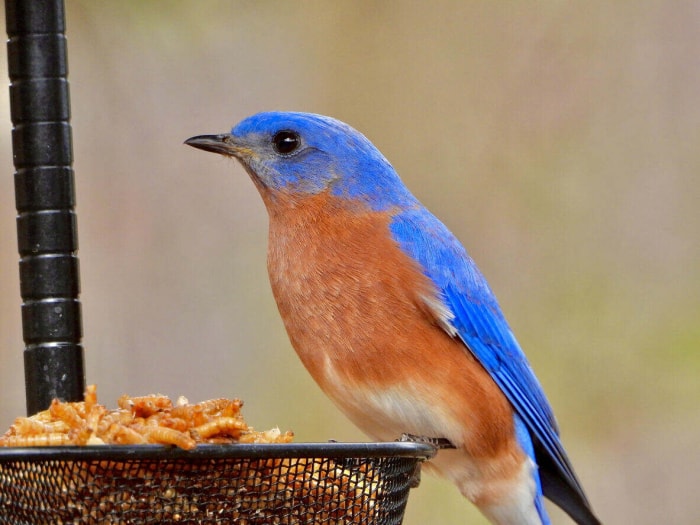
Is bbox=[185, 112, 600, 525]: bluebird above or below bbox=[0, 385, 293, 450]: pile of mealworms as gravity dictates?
above

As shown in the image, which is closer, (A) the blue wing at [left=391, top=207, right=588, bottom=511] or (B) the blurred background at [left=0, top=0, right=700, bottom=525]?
(A) the blue wing at [left=391, top=207, right=588, bottom=511]

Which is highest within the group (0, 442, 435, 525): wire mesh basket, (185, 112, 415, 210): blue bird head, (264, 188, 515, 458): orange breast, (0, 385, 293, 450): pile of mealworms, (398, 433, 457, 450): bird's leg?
(185, 112, 415, 210): blue bird head

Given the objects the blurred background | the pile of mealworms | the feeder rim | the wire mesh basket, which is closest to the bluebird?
the pile of mealworms

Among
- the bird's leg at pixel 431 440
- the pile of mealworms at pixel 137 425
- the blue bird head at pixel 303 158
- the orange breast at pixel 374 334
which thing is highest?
the blue bird head at pixel 303 158

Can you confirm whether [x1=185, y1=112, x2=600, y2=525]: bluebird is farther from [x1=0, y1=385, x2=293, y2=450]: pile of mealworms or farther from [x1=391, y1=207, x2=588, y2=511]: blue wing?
[x1=0, y1=385, x2=293, y2=450]: pile of mealworms

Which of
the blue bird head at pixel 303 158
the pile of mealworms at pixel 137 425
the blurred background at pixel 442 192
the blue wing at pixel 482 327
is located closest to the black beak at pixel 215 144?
the blue bird head at pixel 303 158

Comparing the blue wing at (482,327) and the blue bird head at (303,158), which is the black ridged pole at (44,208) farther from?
the blue wing at (482,327)

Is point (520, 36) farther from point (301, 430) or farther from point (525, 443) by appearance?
point (525, 443)
